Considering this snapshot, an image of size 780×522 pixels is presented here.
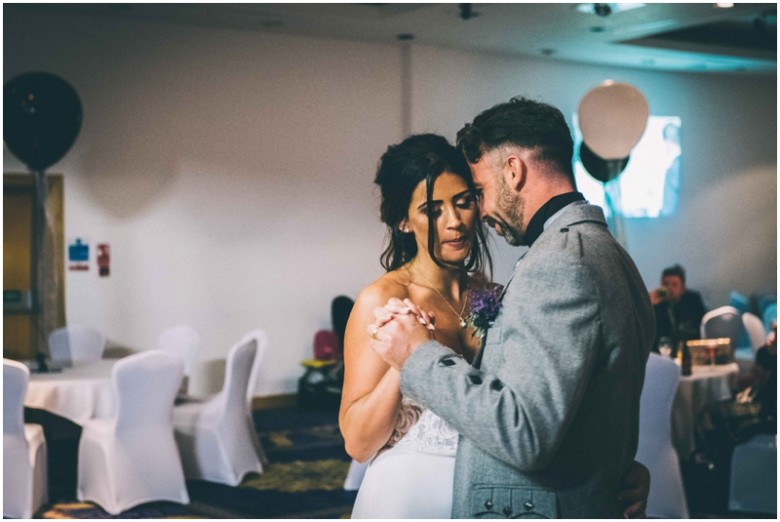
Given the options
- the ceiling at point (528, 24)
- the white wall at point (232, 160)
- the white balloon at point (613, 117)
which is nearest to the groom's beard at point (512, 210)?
the white balloon at point (613, 117)

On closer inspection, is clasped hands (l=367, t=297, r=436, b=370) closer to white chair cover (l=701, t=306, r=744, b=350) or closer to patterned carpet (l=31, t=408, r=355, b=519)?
patterned carpet (l=31, t=408, r=355, b=519)

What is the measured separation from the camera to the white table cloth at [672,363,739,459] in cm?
530

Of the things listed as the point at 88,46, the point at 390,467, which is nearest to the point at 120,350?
the point at 88,46

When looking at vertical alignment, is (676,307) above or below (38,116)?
below

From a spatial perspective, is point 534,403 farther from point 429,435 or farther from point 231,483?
point 231,483

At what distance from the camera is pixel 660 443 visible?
15.4ft

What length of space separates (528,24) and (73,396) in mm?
4949

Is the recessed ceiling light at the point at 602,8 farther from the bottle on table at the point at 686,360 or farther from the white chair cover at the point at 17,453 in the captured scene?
the white chair cover at the point at 17,453

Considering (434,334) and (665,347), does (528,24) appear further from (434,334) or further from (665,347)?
(434,334)

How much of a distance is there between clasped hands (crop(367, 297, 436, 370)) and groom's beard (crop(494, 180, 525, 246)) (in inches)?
9.0

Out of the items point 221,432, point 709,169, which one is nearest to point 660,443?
point 221,432

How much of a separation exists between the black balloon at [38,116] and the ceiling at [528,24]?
119 centimetres

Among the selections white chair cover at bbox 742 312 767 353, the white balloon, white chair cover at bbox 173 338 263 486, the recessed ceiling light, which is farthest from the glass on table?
the recessed ceiling light

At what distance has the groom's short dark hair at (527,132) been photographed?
171 cm
